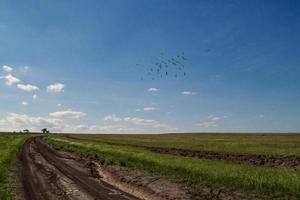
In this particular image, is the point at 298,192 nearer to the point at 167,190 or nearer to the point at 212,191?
the point at 212,191

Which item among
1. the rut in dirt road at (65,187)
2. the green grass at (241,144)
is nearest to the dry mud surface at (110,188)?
the rut in dirt road at (65,187)

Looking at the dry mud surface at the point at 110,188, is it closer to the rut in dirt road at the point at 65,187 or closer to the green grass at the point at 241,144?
the rut in dirt road at the point at 65,187

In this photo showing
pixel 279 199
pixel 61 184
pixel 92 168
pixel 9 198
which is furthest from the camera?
pixel 92 168

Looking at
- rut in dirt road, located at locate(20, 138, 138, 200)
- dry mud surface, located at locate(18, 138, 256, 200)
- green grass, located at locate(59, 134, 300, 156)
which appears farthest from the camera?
green grass, located at locate(59, 134, 300, 156)

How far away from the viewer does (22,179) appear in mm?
22438

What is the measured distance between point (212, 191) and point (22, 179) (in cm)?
1201

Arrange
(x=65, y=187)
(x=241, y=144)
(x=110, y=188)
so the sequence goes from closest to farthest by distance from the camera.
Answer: (x=110, y=188), (x=65, y=187), (x=241, y=144)

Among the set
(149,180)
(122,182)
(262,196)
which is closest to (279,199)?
(262,196)

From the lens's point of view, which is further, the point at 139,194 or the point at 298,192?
the point at 139,194

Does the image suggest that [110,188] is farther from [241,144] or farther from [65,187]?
[241,144]

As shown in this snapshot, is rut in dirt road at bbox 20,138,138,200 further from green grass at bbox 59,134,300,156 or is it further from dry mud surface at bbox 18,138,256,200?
green grass at bbox 59,134,300,156

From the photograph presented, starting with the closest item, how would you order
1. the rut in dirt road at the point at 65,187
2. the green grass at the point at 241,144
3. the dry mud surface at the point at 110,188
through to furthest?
the dry mud surface at the point at 110,188, the rut in dirt road at the point at 65,187, the green grass at the point at 241,144

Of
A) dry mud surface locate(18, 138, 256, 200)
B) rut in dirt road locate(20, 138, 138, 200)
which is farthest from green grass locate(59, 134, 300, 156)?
rut in dirt road locate(20, 138, 138, 200)

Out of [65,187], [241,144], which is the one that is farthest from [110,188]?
[241,144]
